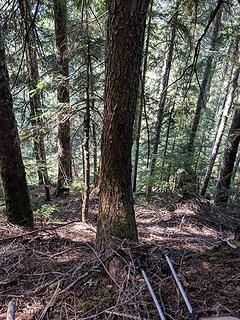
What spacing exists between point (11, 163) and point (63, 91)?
8.01ft

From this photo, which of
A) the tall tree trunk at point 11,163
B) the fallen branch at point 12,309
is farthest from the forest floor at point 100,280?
the tall tree trunk at point 11,163

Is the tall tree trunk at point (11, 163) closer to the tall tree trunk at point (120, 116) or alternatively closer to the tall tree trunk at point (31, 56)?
the tall tree trunk at point (31, 56)

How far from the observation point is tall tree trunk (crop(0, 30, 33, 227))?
13.7 feet

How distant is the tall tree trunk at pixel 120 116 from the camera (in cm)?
272

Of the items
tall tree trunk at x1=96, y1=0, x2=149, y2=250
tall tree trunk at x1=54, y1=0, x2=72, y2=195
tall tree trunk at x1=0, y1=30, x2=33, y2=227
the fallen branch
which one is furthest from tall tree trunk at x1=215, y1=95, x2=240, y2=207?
the fallen branch

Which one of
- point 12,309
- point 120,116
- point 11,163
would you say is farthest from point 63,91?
point 12,309

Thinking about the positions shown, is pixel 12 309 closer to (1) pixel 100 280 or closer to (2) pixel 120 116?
(1) pixel 100 280

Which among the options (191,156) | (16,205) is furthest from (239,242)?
(191,156)

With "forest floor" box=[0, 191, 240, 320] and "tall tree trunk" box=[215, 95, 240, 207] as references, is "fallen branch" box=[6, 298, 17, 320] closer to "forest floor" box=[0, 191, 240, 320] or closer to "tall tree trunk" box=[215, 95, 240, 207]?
"forest floor" box=[0, 191, 240, 320]

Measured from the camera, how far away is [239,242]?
321cm

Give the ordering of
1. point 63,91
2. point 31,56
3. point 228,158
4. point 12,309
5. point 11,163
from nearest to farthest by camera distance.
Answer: point 12,309
point 31,56
point 11,163
point 63,91
point 228,158

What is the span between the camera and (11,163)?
14.5 feet

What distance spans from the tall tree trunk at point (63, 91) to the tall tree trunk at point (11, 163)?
852 mm

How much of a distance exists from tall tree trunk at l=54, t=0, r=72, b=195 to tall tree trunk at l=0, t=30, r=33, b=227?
85cm
